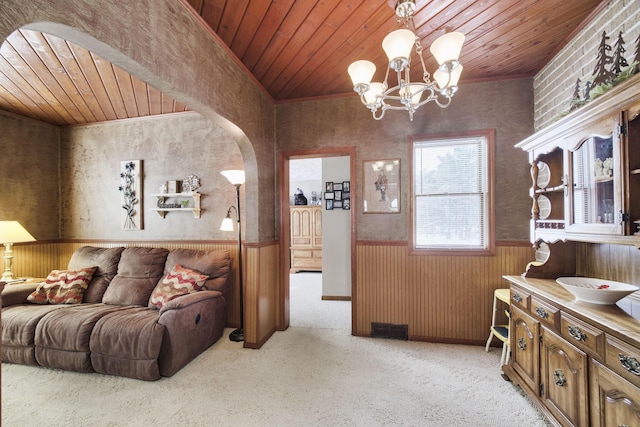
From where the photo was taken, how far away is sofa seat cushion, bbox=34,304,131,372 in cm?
245

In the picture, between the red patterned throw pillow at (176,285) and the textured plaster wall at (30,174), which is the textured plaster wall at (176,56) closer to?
the red patterned throw pillow at (176,285)

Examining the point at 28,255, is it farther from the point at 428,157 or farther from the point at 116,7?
the point at 428,157

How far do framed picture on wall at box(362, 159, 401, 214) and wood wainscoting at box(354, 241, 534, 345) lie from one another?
16.8 inches

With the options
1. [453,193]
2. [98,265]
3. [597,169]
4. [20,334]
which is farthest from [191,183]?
[597,169]

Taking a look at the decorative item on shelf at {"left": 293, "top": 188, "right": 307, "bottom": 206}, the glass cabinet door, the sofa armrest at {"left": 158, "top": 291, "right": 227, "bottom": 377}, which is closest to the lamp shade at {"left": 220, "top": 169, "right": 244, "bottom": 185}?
the sofa armrest at {"left": 158, "top": 291, "right": 227, "bottom": 377}

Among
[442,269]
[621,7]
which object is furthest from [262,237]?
[621,7]

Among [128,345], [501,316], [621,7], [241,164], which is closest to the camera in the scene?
[621,7]

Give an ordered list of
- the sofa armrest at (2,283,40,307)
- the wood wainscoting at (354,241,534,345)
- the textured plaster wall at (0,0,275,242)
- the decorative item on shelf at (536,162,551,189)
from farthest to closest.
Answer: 1. the wood wainscoting at (354,241,534,345)
2. the sofa armrest at (2,283,40,307)
3. the decorative item on shelf at (536,162,551,189)
4. the textured plaster wall at (0,0,275,242)

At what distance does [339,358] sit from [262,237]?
58.8 inches

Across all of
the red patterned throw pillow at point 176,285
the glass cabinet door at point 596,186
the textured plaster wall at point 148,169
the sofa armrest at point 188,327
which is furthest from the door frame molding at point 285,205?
the glass cabinet door at point 596,186

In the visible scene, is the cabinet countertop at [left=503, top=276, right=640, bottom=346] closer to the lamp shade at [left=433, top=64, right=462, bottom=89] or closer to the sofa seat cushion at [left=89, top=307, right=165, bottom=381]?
the lamp shade at [left=433, top=64, right=462, bottom=89]

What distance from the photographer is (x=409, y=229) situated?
10.3 feet

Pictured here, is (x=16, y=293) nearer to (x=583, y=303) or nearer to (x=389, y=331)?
(x=389, y=331)

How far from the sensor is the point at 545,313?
6.08 feet
